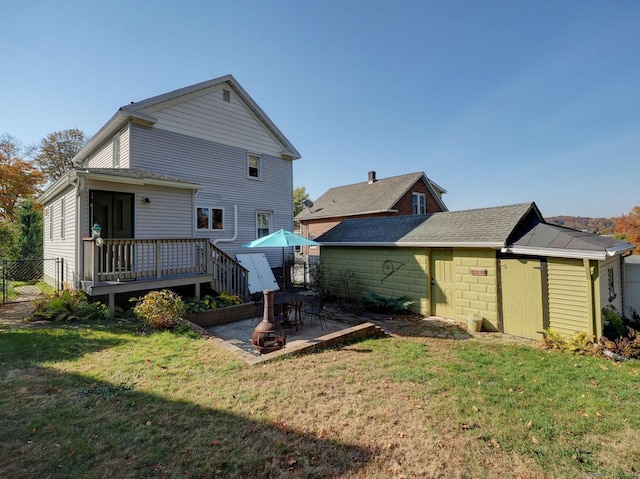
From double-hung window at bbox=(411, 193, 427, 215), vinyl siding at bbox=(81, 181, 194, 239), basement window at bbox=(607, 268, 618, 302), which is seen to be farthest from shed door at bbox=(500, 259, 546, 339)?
double-hung window at bbox=(411, 193, 427, 215)

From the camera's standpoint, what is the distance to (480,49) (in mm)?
10938

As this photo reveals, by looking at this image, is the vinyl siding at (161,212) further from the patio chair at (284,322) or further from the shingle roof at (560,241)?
the shingle roof at (560,241)

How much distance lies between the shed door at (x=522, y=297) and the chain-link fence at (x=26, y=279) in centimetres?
1420

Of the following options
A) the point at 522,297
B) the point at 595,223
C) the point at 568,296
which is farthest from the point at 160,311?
the point at 595,223

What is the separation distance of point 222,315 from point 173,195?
4634 mm

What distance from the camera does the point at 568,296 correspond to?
664cm

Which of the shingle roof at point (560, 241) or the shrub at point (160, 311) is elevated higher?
the shingle roof at point (560, 241)

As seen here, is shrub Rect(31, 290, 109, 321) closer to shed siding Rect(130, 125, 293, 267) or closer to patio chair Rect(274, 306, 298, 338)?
shed siding Rect(130, 125, 293, 267)

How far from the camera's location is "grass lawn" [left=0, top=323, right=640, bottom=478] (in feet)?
8.91

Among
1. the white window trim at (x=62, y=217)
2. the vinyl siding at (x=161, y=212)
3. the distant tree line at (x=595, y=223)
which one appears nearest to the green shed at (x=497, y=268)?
the vinyl siding at (x=161, y=212)

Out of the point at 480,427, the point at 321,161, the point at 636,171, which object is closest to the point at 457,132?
the point at 321,161

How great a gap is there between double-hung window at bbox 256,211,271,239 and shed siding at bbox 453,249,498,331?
851 cm

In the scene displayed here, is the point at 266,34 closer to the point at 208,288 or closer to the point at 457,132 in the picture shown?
the point at 208,288

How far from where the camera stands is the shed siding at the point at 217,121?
1122 centimetres
